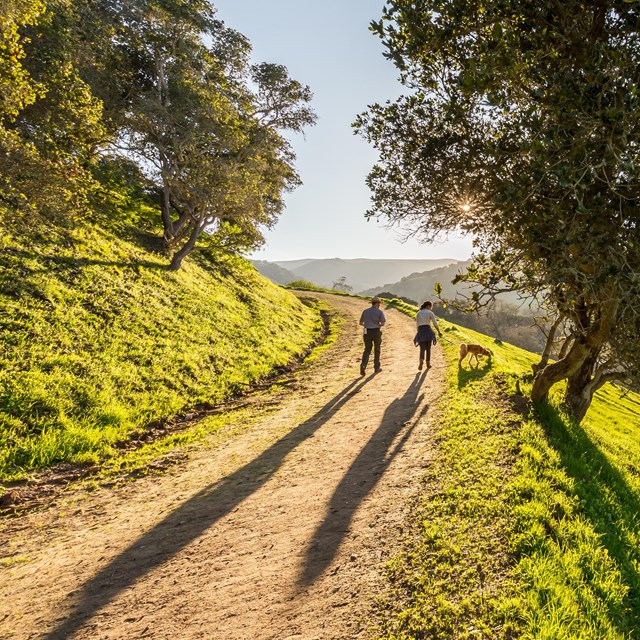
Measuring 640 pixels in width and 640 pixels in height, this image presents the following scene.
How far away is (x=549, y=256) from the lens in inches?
261

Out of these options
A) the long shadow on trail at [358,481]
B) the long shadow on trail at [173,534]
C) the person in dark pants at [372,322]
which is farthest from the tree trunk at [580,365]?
the long shadow on trail at [173,534]

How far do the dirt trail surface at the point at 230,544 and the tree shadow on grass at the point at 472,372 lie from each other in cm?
402

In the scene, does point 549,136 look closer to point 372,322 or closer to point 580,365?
point 580,365

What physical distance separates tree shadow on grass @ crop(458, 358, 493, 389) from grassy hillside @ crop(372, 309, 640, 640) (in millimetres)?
3866

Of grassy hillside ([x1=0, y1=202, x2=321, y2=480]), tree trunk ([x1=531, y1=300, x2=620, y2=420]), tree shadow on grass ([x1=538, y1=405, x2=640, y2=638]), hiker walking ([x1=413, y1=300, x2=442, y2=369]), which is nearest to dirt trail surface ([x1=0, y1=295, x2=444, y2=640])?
grassy hillside ([x1=0, y1=202, x2=321, y2=480])

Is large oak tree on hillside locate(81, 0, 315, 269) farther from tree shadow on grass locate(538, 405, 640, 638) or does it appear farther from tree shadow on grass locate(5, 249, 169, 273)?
tree shadow on grass locate(538, 405, 640, 638)

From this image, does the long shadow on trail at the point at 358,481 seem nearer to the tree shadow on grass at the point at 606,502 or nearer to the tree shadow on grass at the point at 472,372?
the tree shadow on grass at the point at 472,372

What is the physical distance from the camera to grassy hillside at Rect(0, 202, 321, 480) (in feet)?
29.1

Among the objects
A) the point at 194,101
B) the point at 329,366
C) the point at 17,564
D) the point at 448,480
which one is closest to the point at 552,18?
the point at 448,480

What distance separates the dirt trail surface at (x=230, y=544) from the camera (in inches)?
171

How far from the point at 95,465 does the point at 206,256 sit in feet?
77.7

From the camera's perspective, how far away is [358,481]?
721 centimetres

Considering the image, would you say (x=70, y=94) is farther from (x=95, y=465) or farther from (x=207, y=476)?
(x=207, y=476)

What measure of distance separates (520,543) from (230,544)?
14.2 feet
